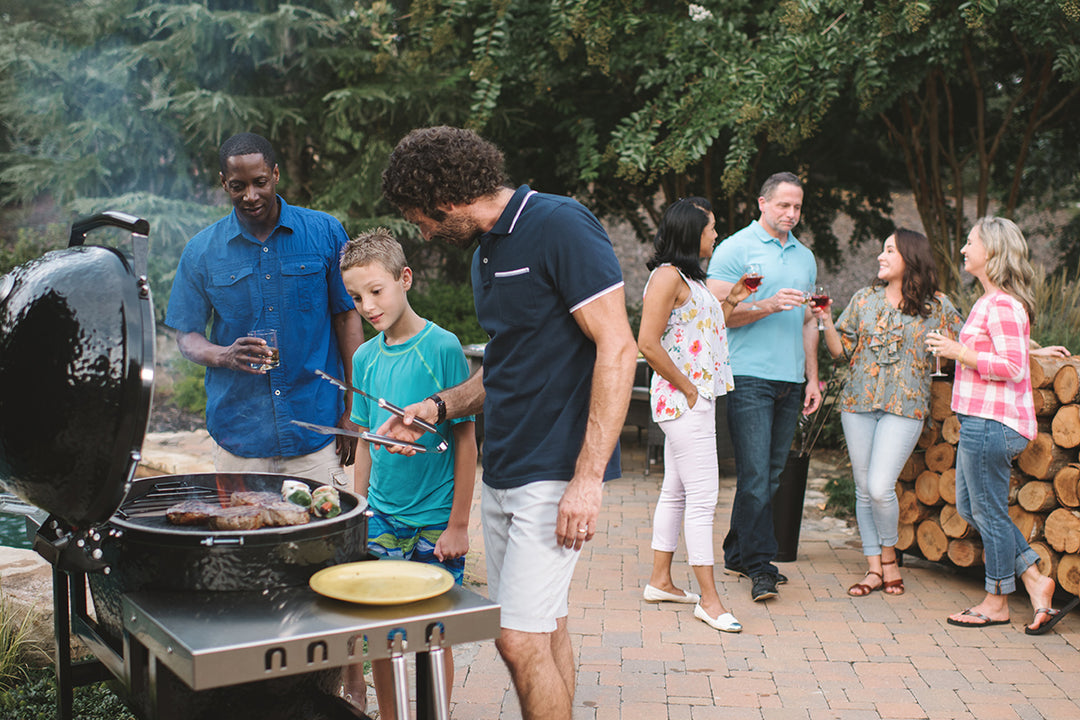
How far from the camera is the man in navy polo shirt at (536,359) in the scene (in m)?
2.46

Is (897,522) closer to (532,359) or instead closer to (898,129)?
(532,359)

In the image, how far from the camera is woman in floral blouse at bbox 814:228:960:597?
4.72 metres

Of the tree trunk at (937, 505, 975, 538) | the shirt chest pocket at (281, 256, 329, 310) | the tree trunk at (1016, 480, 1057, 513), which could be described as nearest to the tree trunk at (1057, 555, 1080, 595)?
the tree trunk at (1016, 480, 1057, 513)

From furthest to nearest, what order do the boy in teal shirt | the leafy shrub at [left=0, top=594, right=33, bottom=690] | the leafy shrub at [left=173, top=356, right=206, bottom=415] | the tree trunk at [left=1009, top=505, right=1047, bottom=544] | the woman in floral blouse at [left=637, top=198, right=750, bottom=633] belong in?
the leafy shrub at [left=173, top=356, right=206, bottom=415], the tree trunk at [left=1009, top=505, right=1047, bottom=544], the woman in floral blouse at [left=637, top=198, right=750, bottom=633], the leafy shrub at [left=0, top=594, right=33, bottom=690], the boy in teal shirt

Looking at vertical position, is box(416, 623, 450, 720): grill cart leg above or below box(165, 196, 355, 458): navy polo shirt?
below

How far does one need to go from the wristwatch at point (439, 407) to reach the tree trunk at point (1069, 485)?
10.7ft

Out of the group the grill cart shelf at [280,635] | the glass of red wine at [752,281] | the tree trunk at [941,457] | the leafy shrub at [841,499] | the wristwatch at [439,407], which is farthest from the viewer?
the leafy shrub at [841,499]

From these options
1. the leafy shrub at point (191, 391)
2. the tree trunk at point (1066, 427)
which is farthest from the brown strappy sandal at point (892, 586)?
the leafy shrub at point (191, 391)

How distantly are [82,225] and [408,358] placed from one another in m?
1.01

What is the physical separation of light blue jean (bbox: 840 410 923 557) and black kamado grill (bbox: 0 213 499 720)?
10.7ft

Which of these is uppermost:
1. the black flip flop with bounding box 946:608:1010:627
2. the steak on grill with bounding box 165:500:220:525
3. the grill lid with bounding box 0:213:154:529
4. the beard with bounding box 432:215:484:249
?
the beard with bounding box 432:215:484:249

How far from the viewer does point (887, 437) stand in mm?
4734

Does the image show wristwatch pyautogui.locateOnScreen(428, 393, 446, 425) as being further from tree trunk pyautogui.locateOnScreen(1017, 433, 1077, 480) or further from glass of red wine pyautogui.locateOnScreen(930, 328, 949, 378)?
tree trunk pyautogui.locateOnScreen(1017, 433, 1077, 480)

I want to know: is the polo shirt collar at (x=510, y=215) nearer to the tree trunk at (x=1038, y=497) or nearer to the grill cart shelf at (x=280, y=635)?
the grill cart shelf at (x=280, y=635)
